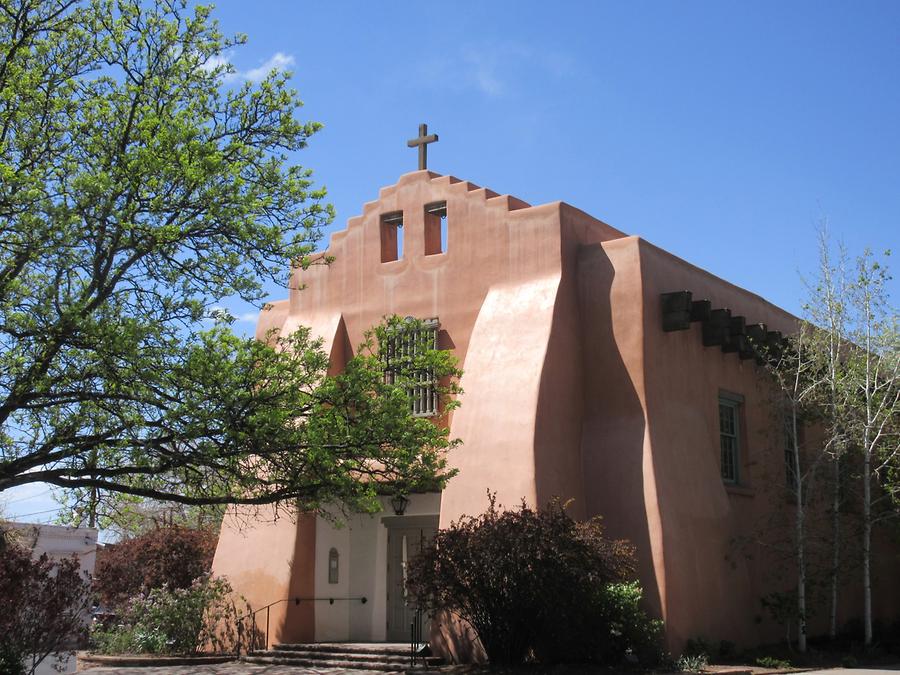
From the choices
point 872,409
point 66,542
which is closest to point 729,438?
point 872,409

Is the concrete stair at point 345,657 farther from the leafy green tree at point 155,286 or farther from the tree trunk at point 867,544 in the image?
the tree trunk at point 867,544

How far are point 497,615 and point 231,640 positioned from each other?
5.83 meters

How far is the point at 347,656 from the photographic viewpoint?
16312mm

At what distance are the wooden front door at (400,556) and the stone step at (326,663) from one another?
76.8 inches

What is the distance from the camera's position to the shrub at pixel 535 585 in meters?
13.9

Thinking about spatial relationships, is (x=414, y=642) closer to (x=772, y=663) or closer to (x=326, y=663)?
(x=326, y=663)

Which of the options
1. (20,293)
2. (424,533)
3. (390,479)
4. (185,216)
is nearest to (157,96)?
(185,216)

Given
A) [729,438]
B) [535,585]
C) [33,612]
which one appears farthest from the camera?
[729,438]

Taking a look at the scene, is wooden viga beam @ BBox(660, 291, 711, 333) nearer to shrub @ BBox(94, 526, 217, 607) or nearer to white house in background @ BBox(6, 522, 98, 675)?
shrub @ BBox(94, 526, 217, 607)

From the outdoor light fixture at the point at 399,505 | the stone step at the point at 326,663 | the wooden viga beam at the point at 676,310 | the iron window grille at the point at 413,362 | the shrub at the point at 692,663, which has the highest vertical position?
the wooden viga beam at the point at 676,310

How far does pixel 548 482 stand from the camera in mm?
15812

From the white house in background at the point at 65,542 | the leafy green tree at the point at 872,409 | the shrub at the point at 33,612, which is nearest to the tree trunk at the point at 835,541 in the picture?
the leafy green tree at the point at 872,409

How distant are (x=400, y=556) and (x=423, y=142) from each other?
7.89 metres

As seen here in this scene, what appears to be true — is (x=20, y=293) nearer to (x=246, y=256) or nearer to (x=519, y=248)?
(x=246, y=256)
